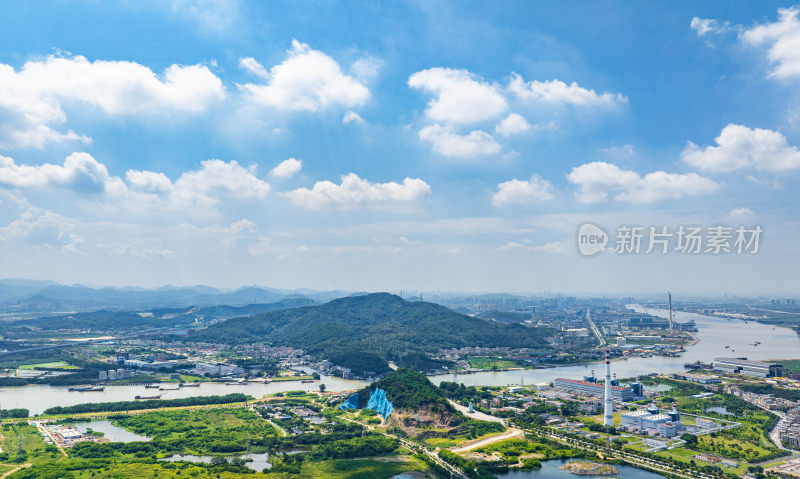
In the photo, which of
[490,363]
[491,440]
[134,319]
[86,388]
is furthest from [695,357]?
[134,319]

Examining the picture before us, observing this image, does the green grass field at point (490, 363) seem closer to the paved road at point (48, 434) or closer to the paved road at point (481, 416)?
the paved road at point (481, 416)

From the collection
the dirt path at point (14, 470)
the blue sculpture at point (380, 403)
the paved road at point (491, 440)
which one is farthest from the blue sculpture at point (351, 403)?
the dirt path at point (14, 470)

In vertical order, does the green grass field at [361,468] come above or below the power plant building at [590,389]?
below

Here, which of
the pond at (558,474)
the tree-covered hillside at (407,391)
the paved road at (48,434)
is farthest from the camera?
the tree-covered hillside at (407,391)

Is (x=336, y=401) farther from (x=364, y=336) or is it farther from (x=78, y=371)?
(x=364, y=336)

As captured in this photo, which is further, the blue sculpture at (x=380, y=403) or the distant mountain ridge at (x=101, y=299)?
the distant mountain ridge at (x=101, y=299)

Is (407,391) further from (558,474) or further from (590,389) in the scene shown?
(590,389)

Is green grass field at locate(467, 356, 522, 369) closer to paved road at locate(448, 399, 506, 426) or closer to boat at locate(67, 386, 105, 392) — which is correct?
paved road at locate(448, 399, 506, 426)
